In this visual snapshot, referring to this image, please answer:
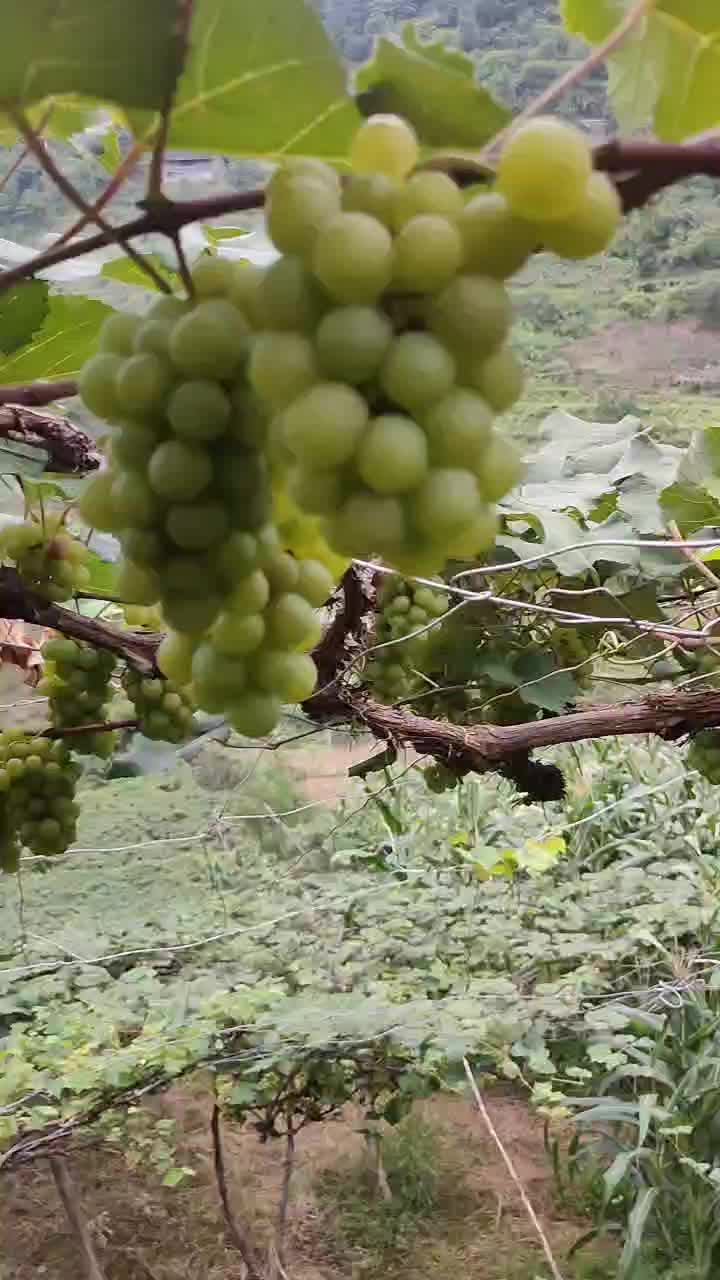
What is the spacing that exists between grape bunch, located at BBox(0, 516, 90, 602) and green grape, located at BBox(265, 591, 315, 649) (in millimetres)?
620

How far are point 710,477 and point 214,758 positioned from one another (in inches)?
59.3

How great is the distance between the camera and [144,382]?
27cm

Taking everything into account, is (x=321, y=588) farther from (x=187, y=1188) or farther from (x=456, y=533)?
(x=187, y=1188)

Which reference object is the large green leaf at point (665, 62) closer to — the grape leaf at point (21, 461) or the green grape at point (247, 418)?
the green grape at point (247, 418)

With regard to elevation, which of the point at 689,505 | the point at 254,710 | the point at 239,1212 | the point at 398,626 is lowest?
the point at 239,1212

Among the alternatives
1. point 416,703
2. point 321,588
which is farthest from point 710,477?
point 321,588

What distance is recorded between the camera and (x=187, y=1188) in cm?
218

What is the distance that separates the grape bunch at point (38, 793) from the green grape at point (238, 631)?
0.73 metres

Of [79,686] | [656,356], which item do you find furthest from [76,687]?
[656,356]

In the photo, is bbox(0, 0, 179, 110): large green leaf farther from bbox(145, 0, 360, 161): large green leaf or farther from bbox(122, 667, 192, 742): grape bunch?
bbox(122, 667, 192, 742): grape bunch

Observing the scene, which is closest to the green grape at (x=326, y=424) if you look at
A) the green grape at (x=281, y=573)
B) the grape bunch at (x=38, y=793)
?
the green grape at (x=281, y=573)

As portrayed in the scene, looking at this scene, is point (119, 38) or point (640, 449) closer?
point (119, 38)

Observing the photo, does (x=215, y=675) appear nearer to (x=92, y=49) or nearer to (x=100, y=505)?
(x=100, y=505)

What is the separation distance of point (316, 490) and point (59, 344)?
17.0 inches
